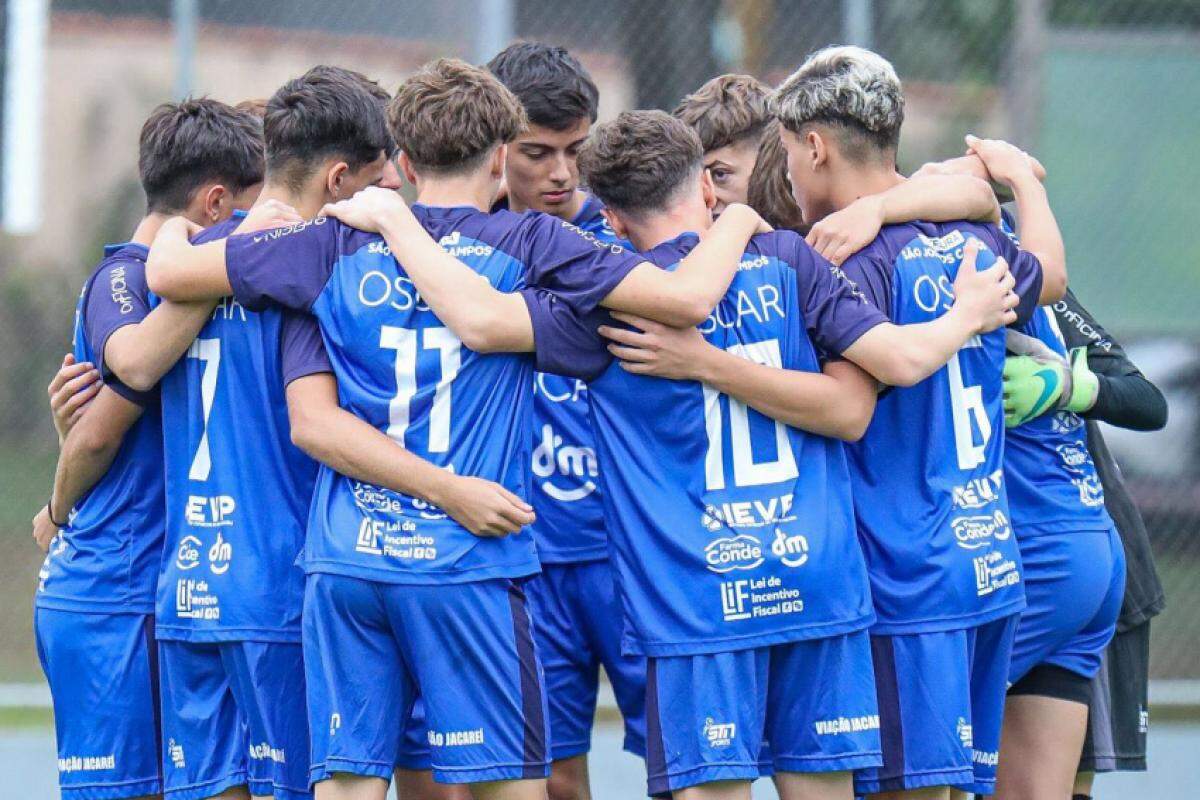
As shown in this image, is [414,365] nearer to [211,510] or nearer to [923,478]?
[211,510]

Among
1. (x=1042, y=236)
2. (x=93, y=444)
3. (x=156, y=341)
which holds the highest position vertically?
(x=1042, y=236)

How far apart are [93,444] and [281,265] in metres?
0.79

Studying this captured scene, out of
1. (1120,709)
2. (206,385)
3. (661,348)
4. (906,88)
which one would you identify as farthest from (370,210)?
(906,88)

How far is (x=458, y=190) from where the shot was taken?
360cm

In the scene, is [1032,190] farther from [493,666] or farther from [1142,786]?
[1142,786]

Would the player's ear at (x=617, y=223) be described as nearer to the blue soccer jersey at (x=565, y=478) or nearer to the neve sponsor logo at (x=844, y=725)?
the blue soccer jersey at (x=565, y=478)

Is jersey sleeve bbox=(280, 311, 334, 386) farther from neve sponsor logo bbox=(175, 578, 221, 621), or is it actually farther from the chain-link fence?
the chain-link fence

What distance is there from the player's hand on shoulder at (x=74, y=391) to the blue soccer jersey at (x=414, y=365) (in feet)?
2.19

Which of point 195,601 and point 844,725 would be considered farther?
point 195,601

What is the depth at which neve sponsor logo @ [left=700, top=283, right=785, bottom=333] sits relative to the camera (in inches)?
142

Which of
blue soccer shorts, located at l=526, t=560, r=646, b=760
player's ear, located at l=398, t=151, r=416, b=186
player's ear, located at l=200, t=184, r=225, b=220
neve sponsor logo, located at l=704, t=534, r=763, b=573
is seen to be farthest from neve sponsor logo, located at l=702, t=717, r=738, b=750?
player's ear, located at l=200, t=184, r=225, b=220

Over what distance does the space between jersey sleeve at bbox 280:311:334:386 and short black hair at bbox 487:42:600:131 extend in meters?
1.16

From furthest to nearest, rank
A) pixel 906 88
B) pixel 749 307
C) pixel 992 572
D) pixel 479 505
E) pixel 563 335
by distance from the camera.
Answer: pixel 906 88
pixel 992 572
pixel 749 307
pixel 563 335
pixel 479 505

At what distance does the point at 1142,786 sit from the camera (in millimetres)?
6578
